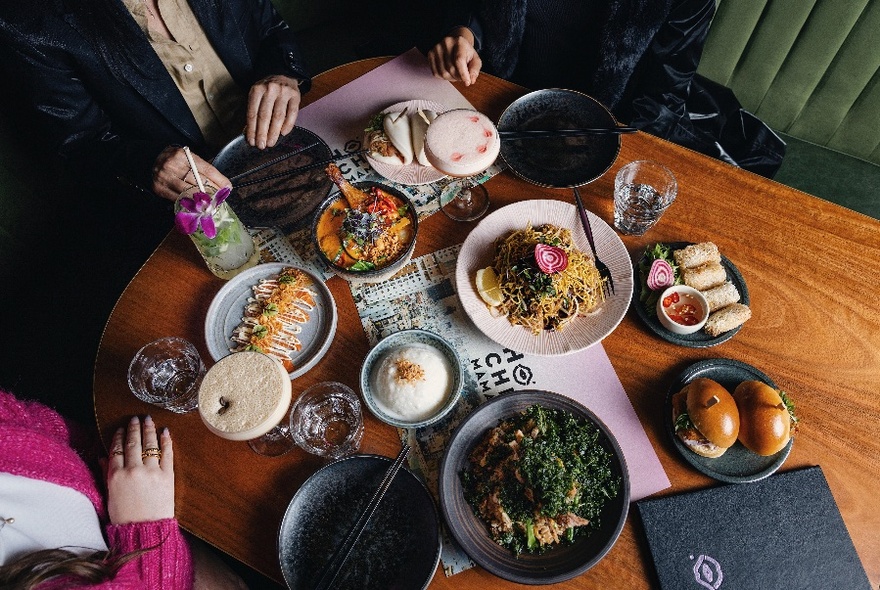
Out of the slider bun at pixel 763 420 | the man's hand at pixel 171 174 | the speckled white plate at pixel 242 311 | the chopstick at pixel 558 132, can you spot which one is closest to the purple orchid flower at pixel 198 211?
the speckled white plate at pixel 242 311

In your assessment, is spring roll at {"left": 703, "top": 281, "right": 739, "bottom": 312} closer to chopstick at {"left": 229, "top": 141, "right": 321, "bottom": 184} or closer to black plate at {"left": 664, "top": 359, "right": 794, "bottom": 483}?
black plate at {"left": 664, "top": 359, "right": 794, "bottom": 483}

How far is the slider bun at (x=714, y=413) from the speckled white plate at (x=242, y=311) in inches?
42.1

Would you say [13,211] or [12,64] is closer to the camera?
[12,64]

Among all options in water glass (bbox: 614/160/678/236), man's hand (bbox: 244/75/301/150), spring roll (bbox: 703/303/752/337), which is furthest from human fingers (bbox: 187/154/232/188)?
spring roll (bbox: 703/303/752/337)

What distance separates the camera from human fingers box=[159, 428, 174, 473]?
1524 millimetres

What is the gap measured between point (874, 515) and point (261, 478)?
1.69 metres

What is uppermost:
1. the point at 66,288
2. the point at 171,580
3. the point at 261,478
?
the point at 261,478

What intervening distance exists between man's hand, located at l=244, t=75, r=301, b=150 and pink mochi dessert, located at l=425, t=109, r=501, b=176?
22.6 inches

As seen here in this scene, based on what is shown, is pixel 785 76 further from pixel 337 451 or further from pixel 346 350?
pixel 337 451

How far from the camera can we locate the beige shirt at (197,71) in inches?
77.1

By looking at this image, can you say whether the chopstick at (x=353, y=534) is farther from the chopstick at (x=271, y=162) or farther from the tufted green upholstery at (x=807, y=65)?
the tufted green upholstery at (x=807, y=65)

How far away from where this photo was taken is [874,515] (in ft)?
4.78

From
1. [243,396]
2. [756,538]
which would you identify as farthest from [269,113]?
[756,538]

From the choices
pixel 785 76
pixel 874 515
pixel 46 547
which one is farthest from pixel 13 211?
pixel 785 76
